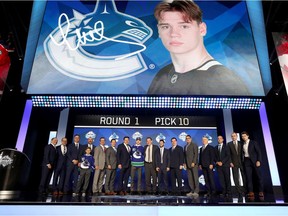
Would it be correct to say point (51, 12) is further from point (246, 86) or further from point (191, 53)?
point (246, 86)

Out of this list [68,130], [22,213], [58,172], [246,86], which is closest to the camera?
[22,213]

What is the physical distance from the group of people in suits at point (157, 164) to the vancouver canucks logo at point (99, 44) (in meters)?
1.90

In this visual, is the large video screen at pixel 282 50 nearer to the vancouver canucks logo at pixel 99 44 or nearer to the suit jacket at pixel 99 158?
the vancouver canucks logo at pixel 99 44

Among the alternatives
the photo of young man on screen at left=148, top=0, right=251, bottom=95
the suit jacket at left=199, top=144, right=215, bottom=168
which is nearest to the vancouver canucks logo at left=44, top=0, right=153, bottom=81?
the photo of young man on screen at left=148, top=0, right=251, bottom=95

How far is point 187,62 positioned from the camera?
22.3 feet

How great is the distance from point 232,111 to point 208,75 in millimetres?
2066

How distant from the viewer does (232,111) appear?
8031 mm

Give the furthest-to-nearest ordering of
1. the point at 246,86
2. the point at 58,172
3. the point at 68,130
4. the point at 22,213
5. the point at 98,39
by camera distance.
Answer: the point at 68,130 → the point at 98,39 → the point at 246,86 → the point at 58,172 → the point at 22,213

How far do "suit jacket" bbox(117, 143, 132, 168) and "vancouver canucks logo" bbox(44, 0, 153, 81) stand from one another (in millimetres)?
1906

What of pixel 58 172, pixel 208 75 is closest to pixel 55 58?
pixel 58 172

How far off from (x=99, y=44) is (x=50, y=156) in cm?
325

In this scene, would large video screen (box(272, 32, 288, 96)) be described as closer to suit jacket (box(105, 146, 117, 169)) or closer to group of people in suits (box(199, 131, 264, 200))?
group of people in suits (box(199, 131, 264, 200))

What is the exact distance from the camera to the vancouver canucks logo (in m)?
6.68

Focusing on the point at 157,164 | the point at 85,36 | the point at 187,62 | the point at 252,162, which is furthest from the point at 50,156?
the point at 252,162
